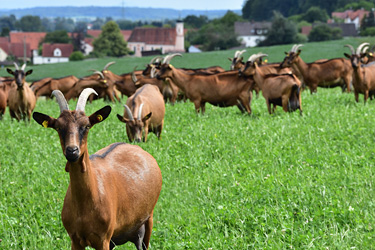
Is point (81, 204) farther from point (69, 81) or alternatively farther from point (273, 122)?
point (69, 81)

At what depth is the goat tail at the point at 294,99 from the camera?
48.5ft

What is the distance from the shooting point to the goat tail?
14.8 meters

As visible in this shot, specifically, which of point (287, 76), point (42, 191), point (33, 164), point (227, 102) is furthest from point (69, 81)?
point (42, 191)

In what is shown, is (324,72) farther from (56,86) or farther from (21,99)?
(56,86)

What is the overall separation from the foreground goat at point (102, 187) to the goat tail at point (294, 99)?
9.23 meters

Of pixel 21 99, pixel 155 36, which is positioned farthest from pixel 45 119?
pixel 155 36

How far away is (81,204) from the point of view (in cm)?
493

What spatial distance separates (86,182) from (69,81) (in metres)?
22.3

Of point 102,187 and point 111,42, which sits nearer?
point 102,187

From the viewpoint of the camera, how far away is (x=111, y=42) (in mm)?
106625

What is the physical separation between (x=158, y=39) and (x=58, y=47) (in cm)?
2885

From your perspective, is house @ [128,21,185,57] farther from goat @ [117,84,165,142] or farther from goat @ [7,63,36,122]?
goat @ [117,84,165,142]

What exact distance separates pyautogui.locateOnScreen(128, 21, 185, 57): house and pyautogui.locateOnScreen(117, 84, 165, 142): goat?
12447 centimetres

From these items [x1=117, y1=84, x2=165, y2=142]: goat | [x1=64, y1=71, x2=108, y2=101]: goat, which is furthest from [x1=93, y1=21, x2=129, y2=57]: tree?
[x1=117, y1=84, x2=165, y2=142]: goat
